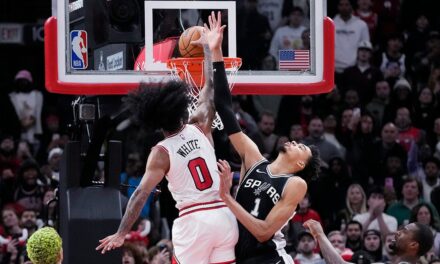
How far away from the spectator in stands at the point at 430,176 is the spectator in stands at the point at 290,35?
3520 millimetres

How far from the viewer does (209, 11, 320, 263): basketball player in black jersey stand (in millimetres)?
8203

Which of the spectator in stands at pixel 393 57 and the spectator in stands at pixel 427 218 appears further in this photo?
the spectator in stands at pixel 393 57

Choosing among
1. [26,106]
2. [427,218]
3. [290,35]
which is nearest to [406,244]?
[290,35]

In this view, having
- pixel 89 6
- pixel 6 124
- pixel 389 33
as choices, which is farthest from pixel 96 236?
pixel 389 33

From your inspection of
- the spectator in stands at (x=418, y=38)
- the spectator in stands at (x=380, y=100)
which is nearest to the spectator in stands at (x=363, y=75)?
the spectator in stands at (x=380, y=100)

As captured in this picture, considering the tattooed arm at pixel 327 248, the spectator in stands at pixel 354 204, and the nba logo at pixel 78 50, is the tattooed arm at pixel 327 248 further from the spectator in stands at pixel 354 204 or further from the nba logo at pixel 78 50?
the spectator in stands at pixel 354 204

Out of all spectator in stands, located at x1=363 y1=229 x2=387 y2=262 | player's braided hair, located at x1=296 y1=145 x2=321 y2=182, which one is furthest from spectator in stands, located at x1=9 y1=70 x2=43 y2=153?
player's braided hair, located at x1=296 y1=145 x2=321 y2=182

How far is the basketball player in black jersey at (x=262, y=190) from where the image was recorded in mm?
8203

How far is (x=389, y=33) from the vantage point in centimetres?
1666

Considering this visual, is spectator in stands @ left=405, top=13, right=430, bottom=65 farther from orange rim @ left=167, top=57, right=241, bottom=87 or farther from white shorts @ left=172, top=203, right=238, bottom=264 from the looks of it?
white shorts @ left=172, top=203, right=238, bottom=264

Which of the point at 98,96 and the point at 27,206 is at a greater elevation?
the point at 98,96

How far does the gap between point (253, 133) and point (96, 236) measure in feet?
15.5

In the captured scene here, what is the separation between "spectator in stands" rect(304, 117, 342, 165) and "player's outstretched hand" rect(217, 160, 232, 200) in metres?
6.43

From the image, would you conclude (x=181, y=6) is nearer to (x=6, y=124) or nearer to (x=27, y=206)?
(x=27, y=206)
